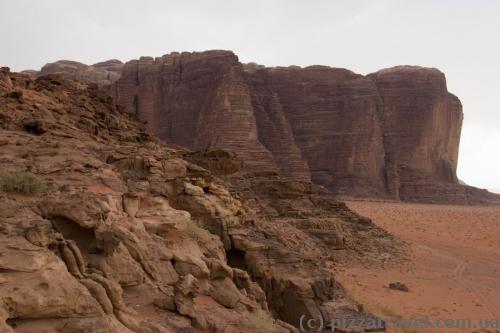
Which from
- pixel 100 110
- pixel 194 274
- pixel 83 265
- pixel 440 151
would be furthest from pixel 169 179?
pixel 440 151

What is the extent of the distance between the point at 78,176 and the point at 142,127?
8.19 metres

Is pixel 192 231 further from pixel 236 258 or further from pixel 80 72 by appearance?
pixel 80 72

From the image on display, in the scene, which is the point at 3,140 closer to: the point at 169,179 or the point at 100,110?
the point at 169,179

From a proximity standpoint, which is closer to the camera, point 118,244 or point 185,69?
point 118,244

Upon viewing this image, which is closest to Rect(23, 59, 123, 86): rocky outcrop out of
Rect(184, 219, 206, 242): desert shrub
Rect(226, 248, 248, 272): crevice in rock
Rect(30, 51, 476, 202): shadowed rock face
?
Rect(30, 51, 476, 202): shadowed rock face

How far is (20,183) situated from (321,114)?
47.9 meters

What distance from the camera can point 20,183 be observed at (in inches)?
246

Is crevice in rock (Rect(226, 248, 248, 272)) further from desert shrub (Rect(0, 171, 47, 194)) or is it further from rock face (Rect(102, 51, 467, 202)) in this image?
rock face (Rect(102, 51, 467, 202))

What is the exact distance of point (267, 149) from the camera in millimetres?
49031

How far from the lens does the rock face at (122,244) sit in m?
4.49

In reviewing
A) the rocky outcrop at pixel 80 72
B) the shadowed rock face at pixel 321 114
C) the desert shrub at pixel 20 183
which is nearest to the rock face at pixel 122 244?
the desert shrub at pixel 20 183

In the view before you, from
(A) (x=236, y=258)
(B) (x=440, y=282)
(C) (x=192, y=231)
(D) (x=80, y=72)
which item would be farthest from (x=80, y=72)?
(C) (x=192, y=231)

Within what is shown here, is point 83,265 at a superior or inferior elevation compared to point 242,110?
inferior

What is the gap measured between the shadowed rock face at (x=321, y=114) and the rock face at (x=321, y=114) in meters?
0.11
